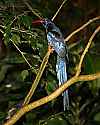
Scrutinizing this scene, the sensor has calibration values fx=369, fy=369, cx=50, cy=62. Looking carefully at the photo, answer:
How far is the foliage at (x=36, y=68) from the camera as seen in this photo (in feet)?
3.35

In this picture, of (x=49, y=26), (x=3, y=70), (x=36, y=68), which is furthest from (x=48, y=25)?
(x=3, y=70)

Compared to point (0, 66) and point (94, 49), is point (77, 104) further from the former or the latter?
point (0, 66)

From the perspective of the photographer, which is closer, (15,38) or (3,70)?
(15,38)

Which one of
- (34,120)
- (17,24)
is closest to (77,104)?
(34,120)

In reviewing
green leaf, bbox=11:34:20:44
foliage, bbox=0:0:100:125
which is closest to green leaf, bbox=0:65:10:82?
foliage, bbox=0:0:100:125

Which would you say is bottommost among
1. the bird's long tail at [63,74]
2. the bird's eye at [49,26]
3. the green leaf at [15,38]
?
the bird's long tail at [63,74]

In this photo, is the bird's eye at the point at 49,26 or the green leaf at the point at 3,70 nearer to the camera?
the bird's eye at the point at 49,26

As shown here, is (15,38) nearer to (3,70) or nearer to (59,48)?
(59,48)

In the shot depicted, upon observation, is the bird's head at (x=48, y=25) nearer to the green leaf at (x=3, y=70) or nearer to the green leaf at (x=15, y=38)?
the green leaf at (x=15, y=38)

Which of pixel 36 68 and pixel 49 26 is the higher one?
pixel 49 26

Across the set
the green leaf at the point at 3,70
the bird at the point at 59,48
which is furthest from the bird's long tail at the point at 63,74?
the green leaf at the point at 3,70

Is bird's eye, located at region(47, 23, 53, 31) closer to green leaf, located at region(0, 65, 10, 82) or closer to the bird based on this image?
the bird

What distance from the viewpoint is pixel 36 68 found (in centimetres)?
105

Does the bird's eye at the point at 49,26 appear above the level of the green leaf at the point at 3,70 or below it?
above
